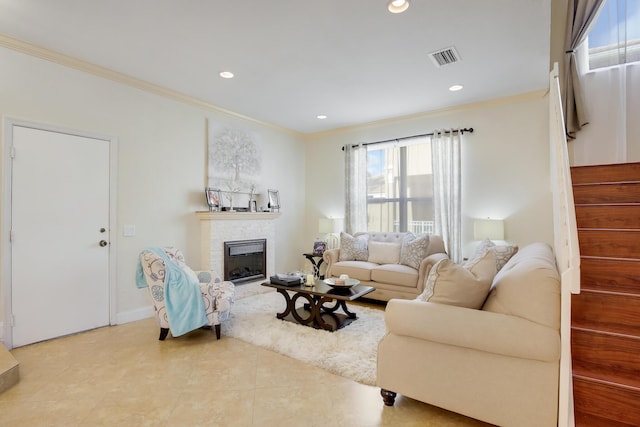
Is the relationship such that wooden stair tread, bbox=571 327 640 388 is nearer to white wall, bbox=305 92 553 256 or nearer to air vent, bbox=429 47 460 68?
air vent, bbox=429 47 460 68

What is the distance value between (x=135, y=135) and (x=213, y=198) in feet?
4.15

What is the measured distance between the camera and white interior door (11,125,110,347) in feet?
9.75

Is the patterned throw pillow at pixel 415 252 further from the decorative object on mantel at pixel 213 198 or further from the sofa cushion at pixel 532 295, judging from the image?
the decorative object on mantel at pixel 213 198

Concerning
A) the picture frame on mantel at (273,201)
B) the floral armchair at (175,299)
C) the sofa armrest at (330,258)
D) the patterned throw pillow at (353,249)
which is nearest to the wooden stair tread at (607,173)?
the patterned throw pillow at (353,249)

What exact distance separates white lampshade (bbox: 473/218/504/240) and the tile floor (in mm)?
2816

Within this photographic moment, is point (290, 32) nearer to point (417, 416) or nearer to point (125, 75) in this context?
point (125, 75)

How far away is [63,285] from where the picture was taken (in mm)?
3230

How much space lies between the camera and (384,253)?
15.3ft

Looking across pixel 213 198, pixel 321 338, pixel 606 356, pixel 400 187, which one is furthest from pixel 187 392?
pixel 400 187

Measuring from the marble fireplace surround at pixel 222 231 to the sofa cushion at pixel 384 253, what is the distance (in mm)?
1807

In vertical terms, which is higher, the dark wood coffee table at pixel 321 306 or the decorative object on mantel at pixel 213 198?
the decorative object on mantel at pixel 213 198

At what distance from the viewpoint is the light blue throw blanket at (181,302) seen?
9.49 feet

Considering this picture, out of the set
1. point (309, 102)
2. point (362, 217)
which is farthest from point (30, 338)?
point (362, 217)

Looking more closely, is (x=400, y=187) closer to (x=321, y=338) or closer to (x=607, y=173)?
(x=607, y=173)
